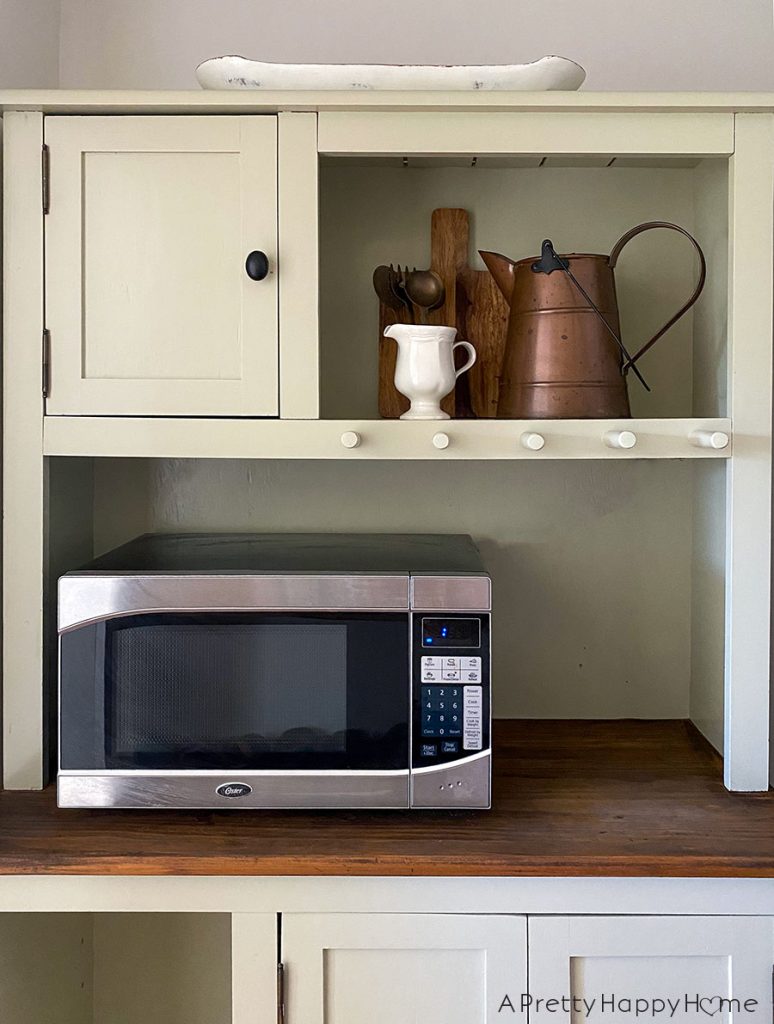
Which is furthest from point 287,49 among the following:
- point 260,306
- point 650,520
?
point 650,520

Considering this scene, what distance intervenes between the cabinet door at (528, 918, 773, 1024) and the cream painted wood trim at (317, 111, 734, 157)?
1.07 m

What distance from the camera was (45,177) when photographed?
4.88ft

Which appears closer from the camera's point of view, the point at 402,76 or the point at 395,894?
the point at 395,894

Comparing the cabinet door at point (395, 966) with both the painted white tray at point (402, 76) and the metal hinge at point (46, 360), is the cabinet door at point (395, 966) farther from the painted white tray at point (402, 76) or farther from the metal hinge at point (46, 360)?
the painted white tray at point (402, 76)

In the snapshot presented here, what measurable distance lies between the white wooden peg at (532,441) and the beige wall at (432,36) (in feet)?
2.44

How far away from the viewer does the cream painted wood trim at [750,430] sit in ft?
4.83

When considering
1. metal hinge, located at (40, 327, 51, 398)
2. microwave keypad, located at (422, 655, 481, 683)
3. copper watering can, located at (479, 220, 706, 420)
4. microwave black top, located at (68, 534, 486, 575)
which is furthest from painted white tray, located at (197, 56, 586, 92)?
microwave keypad, located at (422, 655, 481, 683)

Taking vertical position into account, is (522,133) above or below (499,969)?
above

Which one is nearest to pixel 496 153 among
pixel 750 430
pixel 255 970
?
pixel 750 430

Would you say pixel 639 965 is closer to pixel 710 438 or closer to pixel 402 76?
pixel 710 438

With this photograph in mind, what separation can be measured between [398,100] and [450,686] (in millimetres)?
832

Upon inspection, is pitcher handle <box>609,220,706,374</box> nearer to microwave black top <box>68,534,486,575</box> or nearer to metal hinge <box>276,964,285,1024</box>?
microwave black top <box>68,534,486,575</box>

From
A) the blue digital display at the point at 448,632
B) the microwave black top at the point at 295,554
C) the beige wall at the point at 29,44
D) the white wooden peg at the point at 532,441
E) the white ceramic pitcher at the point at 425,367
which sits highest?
the beige wall at the point at 29,44

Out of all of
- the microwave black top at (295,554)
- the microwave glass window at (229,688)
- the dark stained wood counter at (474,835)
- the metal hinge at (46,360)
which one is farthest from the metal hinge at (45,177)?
the dark stained wood counter at (474,835)
